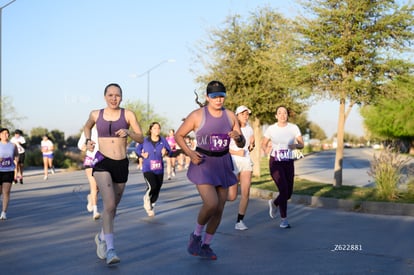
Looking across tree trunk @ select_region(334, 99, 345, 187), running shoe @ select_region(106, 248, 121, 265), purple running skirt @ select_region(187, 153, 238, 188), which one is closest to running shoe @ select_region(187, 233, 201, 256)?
purple running skirt @ select_region(187, 153, 238, 188)

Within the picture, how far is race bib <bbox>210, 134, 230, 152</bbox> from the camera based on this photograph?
691 cm

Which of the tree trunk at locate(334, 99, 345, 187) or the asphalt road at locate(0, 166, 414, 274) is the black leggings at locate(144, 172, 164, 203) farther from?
the tree trunk at locate(334, 99, 345, 187)

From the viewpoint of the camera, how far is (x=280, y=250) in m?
7.62

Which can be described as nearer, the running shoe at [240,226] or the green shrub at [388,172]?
the running shoe at [240,226]

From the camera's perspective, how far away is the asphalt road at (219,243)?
21.6 ft

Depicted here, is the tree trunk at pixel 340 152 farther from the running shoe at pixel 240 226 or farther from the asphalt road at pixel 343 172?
the running shoe at pixel 240 226

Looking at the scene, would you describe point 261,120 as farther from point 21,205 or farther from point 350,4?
point 21,205

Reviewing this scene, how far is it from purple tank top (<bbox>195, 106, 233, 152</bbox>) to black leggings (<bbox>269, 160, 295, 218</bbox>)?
3042 mm

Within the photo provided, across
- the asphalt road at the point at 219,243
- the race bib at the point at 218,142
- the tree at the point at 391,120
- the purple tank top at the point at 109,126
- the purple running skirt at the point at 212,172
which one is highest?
the tree at the point at 391,120

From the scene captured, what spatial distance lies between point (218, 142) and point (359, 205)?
5.96 meters

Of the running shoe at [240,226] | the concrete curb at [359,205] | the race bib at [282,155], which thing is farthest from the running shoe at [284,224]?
the concrete curb at [359,205]

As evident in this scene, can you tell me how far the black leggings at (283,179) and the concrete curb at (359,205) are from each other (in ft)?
8.49

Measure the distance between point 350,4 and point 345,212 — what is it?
225 inches

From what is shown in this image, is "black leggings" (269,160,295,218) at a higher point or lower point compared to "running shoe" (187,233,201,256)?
higher
